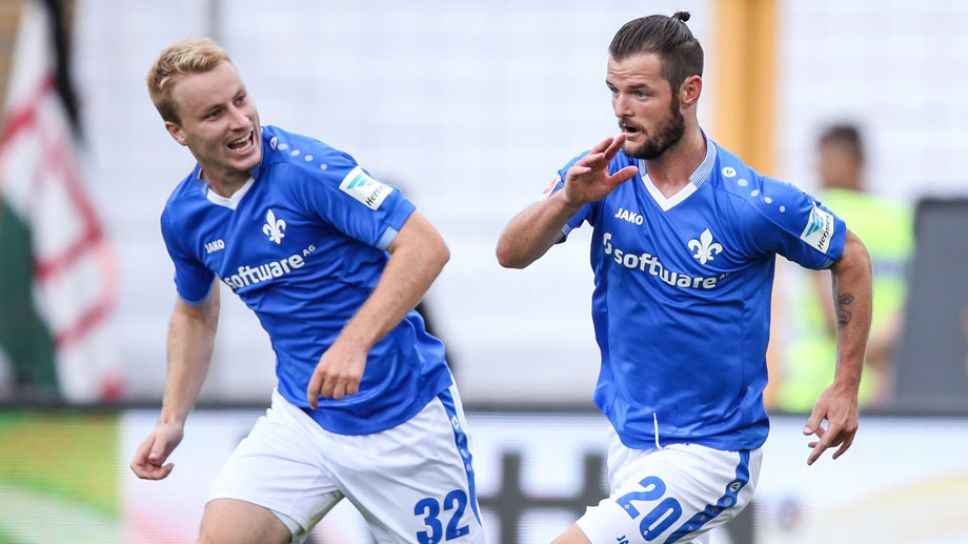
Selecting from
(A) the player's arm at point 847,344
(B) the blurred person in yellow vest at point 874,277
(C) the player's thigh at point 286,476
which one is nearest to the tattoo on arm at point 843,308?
(A) the player's arm at point 847,344

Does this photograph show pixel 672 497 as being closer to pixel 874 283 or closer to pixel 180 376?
pixel 180 376

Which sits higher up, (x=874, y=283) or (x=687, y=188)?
(x=687, y=188)

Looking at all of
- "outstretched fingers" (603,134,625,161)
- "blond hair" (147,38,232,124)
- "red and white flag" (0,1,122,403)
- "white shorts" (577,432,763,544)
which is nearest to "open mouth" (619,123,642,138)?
"outstretched fingers" (603,134,625,161)

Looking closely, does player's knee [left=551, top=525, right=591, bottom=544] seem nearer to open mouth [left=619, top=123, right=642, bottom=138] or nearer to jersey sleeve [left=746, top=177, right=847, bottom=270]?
jersey sleeve [left=746, top=177, right=847, bottom=270]

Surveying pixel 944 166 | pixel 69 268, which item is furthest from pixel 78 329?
pixel 944 166

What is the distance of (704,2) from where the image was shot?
376 inches

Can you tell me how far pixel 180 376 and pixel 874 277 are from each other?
426 cm

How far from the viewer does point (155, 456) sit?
4801mm

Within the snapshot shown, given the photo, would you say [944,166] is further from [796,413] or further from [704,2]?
[796,413]

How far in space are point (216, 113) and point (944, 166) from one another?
5.83 m

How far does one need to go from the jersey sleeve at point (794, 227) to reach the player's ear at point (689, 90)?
32 cm

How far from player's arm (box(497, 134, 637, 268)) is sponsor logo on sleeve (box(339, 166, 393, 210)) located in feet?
1.18

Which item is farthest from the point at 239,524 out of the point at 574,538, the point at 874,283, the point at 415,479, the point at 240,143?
the point at 874,283

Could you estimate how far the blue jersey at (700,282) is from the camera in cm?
448
